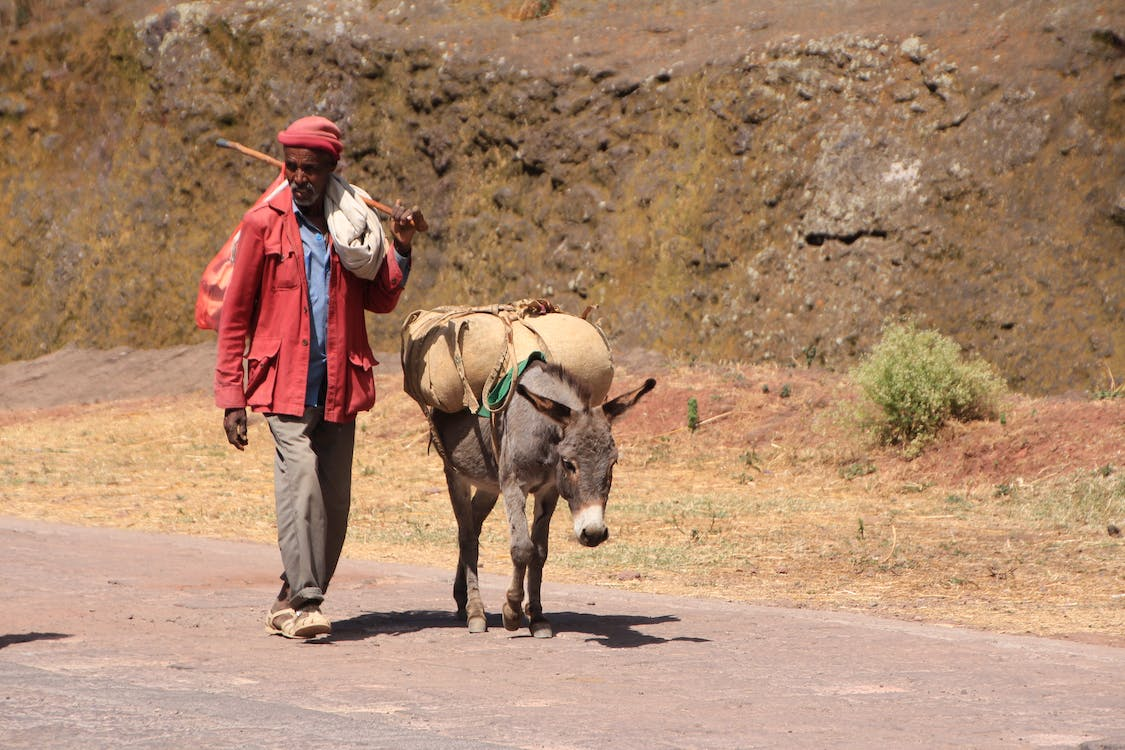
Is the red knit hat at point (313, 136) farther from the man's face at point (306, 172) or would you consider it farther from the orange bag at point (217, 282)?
the orange bag at point (217, 282)

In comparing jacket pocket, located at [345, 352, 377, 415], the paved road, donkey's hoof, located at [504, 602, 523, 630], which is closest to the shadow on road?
the paved road

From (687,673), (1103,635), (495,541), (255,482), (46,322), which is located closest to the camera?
(687,673)

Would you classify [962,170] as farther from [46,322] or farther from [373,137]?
[46,322]

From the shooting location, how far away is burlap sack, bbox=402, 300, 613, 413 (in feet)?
26.1

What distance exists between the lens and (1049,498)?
14273 mm

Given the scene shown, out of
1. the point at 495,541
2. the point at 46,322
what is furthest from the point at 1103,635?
the point at 46,322

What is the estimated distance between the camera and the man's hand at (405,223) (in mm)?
7551

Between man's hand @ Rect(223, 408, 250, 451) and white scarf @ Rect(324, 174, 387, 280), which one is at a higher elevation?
white scarf @ Rect(324, 174, 387, 280)

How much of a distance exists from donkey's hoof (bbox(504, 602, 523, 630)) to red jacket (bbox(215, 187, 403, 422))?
1.24 m

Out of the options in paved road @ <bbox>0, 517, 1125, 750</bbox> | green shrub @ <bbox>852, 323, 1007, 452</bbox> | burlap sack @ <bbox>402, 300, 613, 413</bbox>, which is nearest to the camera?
paved road @ <bbox>0, 517, 1125, 750</bbox>

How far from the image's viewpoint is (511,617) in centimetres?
766

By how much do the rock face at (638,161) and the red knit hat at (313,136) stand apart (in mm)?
15863

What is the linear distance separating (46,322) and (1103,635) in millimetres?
26957

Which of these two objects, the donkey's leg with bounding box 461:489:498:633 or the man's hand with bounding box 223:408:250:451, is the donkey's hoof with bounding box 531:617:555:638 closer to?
the donkey's leg with bounding box 461:489:498:633
